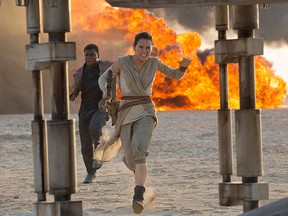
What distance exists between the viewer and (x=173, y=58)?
67.1 meters

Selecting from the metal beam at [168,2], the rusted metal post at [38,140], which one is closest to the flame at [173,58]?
the rusted metal post at [38,140]

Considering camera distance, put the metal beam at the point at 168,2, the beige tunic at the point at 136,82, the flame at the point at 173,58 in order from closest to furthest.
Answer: the metal beam at the point at 168,2 < the beige tunic at the point at 136,82 < the flame at the point at 173,58

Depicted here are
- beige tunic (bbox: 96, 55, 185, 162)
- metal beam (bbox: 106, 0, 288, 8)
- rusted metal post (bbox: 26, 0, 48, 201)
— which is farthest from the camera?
beige tunic (bbox: 96, 55, 185, 162)

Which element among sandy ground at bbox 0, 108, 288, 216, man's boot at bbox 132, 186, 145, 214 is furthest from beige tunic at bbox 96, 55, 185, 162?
sandy ground at bbox 0, 108, 288, 216

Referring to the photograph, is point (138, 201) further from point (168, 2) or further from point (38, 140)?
point (168, 2)

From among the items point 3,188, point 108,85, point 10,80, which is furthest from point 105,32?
point 108,85

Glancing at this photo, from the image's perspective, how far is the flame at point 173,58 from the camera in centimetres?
6506

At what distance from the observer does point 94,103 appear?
16.7 m

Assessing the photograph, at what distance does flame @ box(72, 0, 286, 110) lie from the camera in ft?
213

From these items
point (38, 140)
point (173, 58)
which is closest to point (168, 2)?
point (38, 140)

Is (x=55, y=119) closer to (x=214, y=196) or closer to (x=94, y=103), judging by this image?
(x=214, y=196)

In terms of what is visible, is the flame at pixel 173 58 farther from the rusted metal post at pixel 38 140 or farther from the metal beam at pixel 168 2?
the metal beam at pixel 168 2

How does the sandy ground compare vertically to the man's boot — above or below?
below

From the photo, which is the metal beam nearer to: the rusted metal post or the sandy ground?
the rusted metal post
